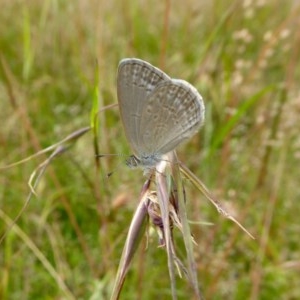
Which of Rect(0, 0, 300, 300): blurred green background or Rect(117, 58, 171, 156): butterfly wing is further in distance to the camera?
Rect(0, 0, 300, 300): blurred green background

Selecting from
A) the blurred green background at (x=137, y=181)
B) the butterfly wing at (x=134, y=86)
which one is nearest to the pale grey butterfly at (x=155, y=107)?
the butterfly wing at (x=134, y=86)

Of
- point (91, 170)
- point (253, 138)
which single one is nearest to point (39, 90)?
point (91, 170)

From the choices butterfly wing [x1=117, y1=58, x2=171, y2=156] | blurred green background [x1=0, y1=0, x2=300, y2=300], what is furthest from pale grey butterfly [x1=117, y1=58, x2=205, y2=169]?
blurred green background [x1=0, y1=0, x2=300, y2=300]

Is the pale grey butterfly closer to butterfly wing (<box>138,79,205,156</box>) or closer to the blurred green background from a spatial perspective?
butterfly wing (<box>138,79,205,156</box>)

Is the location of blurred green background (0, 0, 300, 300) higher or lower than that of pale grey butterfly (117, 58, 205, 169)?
lower

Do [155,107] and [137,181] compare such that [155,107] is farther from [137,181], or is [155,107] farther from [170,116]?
[137,181]

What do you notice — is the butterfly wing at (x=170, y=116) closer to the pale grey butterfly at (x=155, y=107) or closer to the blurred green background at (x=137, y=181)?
the pale grey butterfly at (x=155, y=107)

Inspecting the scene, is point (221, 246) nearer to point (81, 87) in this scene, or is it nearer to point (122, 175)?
point (122, 175)

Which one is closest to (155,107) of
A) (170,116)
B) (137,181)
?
(170,116)
